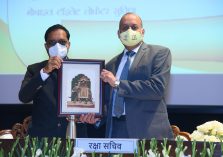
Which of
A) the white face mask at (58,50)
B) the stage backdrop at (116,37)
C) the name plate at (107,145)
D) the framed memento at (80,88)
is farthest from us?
the stage backdrop at (116,37)

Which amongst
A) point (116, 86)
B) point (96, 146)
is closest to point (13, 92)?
point (116, 86)

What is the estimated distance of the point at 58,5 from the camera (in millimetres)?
3744

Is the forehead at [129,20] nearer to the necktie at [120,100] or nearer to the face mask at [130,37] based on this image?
the face mask at [130,37]

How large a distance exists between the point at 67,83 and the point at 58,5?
1605 millimetres

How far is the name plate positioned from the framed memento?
0.69 meters

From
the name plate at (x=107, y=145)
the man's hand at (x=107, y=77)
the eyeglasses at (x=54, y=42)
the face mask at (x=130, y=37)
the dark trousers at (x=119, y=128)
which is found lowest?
the dark trousers at (x=119, y=128)

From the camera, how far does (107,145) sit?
1532mm

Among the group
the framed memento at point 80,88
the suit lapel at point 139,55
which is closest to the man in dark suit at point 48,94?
the framed memento at point 80,88

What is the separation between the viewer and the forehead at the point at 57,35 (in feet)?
8.20

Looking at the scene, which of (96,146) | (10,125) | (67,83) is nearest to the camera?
(96,146)

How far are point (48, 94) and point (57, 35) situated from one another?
1.03 ft

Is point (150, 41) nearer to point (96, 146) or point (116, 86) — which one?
point (116, 86)

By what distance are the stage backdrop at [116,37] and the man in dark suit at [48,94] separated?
1.19 m

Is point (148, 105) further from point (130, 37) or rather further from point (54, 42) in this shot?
point (54, 42)
